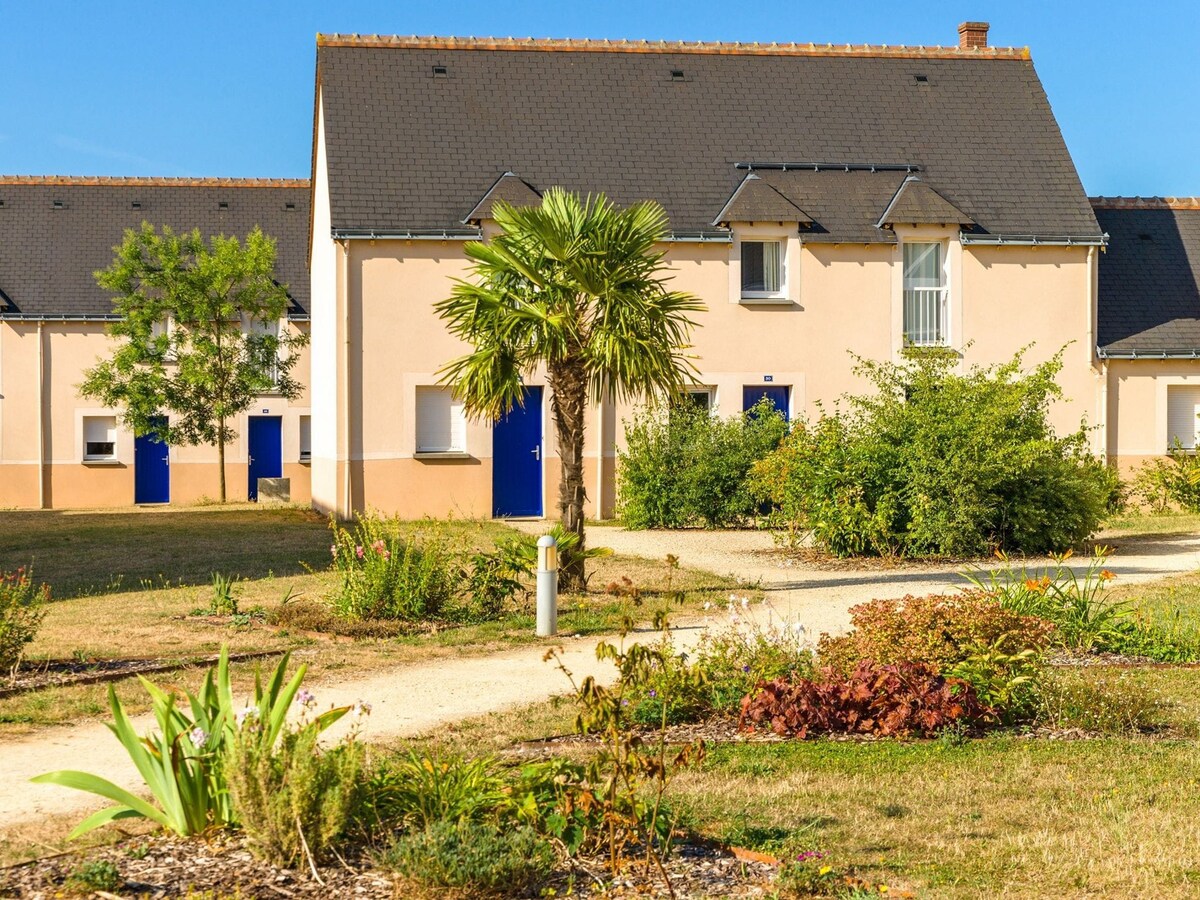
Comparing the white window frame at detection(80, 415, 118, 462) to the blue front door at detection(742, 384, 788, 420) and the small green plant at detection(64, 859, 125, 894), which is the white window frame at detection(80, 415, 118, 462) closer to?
the blue front door at detection(742, 384, 788, 420)

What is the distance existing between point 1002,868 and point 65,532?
798 inches

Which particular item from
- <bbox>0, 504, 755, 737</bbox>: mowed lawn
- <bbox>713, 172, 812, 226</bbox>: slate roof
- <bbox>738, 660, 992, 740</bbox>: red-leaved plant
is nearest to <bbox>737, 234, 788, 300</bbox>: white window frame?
<bbox>713, 172, 812, 226</bbox>: slate roof

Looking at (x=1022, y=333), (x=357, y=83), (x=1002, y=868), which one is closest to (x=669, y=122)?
(x=357, y=83)

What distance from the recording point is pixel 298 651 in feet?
34.7

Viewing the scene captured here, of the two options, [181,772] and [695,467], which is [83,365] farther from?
[181,772]

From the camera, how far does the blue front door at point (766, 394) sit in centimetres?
2506

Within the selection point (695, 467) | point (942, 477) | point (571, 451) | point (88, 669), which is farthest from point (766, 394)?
point (88, 669)

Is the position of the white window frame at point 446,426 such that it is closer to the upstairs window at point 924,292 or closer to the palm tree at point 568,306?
the upstairs window at point 924,292

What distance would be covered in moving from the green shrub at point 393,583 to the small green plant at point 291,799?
21.1 ft

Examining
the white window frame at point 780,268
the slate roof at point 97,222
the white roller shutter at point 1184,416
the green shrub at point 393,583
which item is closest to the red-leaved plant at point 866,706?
the green shrub at point 393,583

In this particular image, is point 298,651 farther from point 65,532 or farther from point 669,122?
point 669,122

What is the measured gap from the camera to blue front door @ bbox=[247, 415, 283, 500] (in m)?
34.2

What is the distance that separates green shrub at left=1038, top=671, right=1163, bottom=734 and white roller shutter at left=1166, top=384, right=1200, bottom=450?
1921 centimetres

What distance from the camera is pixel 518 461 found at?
24.7 metres
